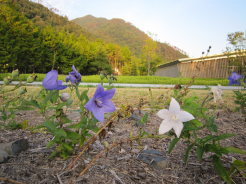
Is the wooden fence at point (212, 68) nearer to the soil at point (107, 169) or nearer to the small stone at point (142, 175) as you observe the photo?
the soil at point (107, 169)

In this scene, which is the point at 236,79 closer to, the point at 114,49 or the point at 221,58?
the point at 221,58

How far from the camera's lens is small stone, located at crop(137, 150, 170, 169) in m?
1.01

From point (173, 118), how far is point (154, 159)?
1.42ft

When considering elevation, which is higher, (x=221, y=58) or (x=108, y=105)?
(x=221, y=58)

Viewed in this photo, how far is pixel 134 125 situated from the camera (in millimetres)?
1897

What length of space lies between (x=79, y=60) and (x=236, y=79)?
25.4 m

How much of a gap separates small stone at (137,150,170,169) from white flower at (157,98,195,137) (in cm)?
39

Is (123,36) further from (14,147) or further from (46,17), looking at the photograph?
(14,147)

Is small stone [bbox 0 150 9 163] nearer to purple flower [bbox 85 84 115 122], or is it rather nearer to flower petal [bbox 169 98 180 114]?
purple flower [bbox 85 84 115 122]

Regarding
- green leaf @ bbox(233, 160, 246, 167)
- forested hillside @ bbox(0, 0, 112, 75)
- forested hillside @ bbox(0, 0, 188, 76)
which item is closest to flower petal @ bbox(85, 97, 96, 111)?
forested hillside @ bbox(0, 0, 188, 76)

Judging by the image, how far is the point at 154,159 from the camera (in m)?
1.03

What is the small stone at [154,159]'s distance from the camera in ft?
3.32

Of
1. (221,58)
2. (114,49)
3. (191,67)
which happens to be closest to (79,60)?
(114,49)

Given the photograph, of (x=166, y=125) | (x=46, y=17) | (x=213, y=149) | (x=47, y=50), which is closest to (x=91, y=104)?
(x=166, y=125)
